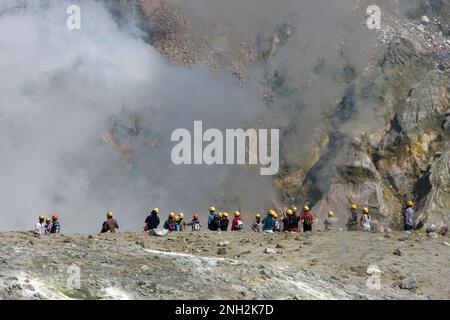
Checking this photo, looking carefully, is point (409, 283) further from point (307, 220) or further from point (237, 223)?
point (237, 223)

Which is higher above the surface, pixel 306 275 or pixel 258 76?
pixel 258 76

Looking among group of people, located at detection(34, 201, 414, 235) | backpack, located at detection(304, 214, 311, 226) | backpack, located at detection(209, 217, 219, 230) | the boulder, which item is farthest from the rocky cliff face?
the boulder

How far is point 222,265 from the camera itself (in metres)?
29.7

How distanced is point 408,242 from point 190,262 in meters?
11.9

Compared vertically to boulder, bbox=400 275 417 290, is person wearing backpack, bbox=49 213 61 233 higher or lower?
higher

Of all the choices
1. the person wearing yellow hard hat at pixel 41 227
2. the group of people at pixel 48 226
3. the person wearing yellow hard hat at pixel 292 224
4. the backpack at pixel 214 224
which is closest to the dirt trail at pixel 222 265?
the person wearing yellow hard hat at pixel 292 224

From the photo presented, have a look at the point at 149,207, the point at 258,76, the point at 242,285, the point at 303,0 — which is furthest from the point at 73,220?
the point at 242,285

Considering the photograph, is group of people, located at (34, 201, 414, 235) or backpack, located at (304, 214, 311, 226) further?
backpack, located at (304, 214, 311, 226)

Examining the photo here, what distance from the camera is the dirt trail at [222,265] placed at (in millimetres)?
26516

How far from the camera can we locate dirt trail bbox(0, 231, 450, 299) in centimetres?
2652

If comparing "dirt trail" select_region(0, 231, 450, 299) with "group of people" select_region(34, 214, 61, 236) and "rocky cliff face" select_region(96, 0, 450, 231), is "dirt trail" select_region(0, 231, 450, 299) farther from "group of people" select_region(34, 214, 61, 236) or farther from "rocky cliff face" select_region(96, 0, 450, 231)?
"rocky cliff face" select_region(96, 0, 450, 231)

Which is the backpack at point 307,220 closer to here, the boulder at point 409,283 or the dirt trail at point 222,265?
the dirt trail at point 222,265

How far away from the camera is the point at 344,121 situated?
271ft
